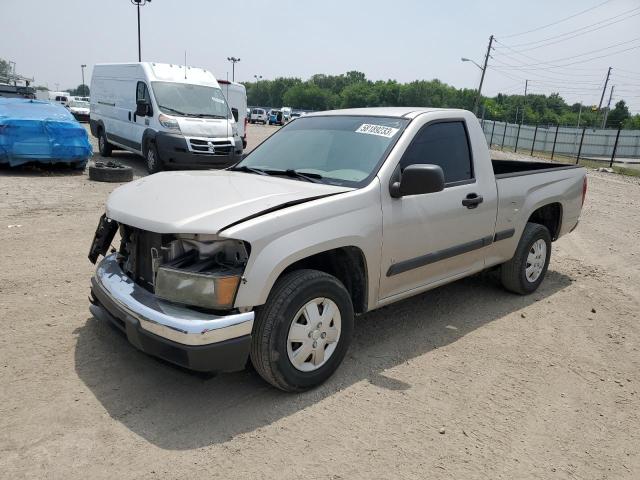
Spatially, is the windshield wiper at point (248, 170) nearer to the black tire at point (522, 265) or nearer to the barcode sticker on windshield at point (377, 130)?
the barcode sticker on windshield at point (377, 130)

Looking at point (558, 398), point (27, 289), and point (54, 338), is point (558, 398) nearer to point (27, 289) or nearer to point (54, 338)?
point (54, 338)

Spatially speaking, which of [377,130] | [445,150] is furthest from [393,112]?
[445,150]

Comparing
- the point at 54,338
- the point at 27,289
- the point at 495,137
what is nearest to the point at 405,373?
the point at 54,338

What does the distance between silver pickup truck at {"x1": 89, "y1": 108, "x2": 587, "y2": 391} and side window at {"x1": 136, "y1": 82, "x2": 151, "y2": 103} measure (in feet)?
29.3

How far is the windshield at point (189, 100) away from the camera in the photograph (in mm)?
12430

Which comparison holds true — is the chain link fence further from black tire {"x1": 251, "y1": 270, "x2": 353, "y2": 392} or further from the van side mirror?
black tire {"x1": 251, "y1": 270, "x2": 353, "y2": 392}

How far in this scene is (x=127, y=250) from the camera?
3711 mm

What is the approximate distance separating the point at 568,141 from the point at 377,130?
35.3 m

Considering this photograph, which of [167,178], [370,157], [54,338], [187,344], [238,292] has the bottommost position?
[54,338]

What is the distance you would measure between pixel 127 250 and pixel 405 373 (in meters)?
2.14

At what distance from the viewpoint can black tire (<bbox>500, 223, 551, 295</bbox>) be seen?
17.2 ft

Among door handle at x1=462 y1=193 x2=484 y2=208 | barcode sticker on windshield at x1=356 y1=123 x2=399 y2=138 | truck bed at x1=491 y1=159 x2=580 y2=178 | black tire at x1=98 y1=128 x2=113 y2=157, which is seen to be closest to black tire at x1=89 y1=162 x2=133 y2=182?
black tire at x1=98 y1=128 x2=113 y2=157

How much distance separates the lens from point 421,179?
141 inches

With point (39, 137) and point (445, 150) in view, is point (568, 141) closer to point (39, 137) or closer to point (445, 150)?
point (39, 137)
